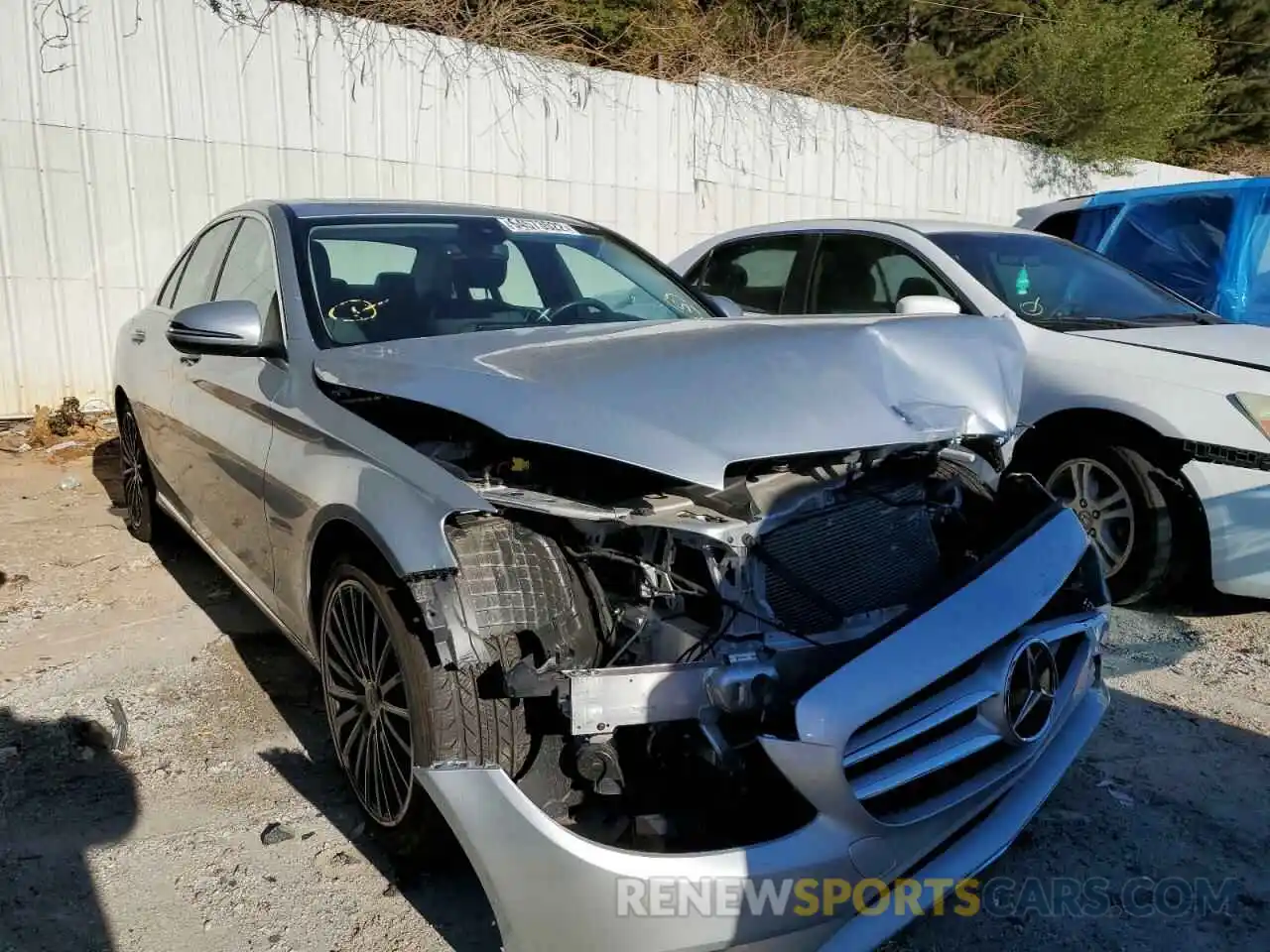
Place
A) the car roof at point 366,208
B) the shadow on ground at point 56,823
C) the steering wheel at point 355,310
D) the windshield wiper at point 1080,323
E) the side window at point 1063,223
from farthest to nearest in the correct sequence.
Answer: the side window at point 1063,223, the windshield wiper at point 1080,323, the car roof at point 366,208, the steering wheel at point 355,310, the shadow on ground at point 56,823

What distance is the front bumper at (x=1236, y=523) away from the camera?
350 cm

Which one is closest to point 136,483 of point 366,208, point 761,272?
point 366,208

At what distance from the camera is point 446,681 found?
1970 millimetres

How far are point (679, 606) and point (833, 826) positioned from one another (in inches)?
22.2

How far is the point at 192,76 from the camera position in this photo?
678 cm

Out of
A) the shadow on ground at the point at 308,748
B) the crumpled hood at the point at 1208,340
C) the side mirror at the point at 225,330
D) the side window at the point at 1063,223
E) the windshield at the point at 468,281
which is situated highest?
the side window at the point at 1063,223

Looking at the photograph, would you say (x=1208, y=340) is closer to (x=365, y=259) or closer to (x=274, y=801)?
(x=365, y=259)

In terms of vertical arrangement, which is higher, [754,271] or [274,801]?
[754,271]

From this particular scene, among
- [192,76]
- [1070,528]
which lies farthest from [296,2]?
[1070,528]

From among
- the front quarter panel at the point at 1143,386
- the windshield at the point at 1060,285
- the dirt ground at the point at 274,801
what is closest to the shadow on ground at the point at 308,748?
the dirt ground at the point at 274,801

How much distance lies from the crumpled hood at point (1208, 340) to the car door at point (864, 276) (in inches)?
34.0

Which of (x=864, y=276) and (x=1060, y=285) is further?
(x=864, y=276)

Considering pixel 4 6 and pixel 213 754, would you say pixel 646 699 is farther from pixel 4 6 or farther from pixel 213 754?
pixel 4 6

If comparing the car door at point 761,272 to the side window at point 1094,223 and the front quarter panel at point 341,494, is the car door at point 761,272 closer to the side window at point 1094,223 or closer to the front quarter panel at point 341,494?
the side window at point 1094,223
